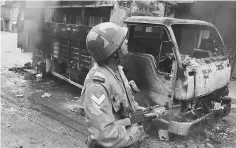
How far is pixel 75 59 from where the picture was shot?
591cm

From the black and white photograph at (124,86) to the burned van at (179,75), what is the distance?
17 mm

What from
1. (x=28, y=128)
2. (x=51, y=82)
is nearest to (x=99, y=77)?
(x=28, y=128)

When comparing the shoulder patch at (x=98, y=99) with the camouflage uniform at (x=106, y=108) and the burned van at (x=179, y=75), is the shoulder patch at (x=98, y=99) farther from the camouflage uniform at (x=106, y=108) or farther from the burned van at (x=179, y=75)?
the burned van at (x=179, y=75)

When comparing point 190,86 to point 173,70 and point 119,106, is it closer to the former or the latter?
point 173,70

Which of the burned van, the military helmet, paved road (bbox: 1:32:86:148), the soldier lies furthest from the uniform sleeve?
paved road (bbox: 1:32:86:148)

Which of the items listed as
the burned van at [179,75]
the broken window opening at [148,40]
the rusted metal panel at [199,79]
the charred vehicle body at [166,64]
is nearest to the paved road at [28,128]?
the charred vehicle body at [166,64]

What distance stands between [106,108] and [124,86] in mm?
330

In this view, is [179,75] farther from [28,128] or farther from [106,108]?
[28,128]

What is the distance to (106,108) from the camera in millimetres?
1620

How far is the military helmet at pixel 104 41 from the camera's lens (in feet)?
6.07

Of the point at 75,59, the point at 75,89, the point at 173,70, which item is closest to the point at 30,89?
the point at 75,89

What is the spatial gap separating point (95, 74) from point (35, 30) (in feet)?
20.2

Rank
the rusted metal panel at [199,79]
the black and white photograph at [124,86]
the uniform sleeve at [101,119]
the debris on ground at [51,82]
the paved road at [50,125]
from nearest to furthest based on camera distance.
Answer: the uniform sleeve at [101,119], the black and white photograph at [124,86], the rusted metal panel at [199,79], the paved road at [50,125], the debris on ground at [51,82]

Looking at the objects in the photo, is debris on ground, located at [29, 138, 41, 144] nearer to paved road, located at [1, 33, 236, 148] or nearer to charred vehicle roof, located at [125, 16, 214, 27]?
paved road, located at [1, 33, 236, 148]
